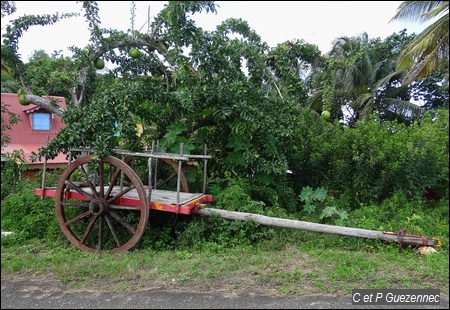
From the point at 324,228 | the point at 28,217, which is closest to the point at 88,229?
the point at 28,217

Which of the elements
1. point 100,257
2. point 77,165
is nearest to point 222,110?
point 77,165

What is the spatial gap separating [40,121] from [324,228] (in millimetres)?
9441

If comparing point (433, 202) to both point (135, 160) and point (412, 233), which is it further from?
point (135, 160)

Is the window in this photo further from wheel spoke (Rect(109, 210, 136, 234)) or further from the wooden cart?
wheel spoke (Rect(109, 210, 136, 234))

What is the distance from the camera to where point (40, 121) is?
11.1m

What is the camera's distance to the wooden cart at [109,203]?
5320 millimetres

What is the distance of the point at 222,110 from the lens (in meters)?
6.44

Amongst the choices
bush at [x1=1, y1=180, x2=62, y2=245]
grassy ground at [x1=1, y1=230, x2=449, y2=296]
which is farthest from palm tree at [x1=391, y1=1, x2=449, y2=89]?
bush at [x1=1, y1=180, x2=62, y2=245]

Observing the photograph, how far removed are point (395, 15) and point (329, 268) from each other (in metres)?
8.18

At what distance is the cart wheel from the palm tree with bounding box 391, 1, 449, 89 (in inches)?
272

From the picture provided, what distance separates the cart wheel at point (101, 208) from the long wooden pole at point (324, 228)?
1.10m

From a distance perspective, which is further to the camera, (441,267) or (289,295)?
(441,267)

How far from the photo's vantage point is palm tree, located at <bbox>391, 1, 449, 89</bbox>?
8.08 meters

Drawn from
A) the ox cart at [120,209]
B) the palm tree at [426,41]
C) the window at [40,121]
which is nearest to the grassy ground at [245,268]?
the ox cart at [120,209]
